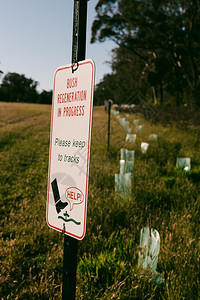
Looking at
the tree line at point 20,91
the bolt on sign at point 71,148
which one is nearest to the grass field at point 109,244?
the bolt on sign at point 71,148

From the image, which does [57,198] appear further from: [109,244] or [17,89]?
[17,89]

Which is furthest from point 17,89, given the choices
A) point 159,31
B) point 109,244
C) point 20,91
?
point 109,244

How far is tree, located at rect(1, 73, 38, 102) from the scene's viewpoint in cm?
8481

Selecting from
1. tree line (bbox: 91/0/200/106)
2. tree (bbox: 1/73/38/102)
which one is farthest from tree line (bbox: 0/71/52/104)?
tree line (bbox: 91/0/200/106)

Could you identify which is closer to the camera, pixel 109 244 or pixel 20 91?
pixel 109 244

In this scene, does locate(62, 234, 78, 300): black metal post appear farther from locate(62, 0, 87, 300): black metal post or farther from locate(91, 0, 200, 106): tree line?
locate(91, 0, 200, 106): tree line

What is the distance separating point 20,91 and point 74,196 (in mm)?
94671

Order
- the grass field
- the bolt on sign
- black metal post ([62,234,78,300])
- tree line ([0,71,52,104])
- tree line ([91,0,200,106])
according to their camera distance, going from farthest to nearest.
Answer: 1. tree line ([0,71,52,104])
2. tree line ([91,0,200,106])
3. the grass field
4. black metal post ([62,234,78,300])
5. the bolt on sign

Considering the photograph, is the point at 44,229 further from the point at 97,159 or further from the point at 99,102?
the point at 99,102

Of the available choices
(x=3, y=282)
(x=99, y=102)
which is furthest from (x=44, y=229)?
(x=99, y=102)

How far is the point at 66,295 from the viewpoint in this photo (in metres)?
1.53

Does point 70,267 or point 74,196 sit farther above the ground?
point 74,196

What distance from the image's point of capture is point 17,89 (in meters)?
89.2

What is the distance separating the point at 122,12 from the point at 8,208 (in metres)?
22.5
